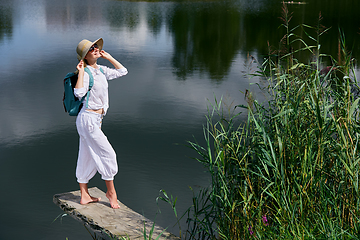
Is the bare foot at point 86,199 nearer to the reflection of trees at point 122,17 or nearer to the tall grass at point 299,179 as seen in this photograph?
the tall grass at point 299,179

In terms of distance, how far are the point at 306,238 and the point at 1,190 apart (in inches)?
148

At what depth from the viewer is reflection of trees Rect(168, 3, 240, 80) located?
485 inches

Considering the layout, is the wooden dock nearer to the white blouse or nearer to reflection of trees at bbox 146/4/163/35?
the white blouse

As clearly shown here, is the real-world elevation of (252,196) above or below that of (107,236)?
above

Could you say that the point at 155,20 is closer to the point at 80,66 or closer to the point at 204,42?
the point at 204,42

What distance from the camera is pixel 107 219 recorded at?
400cm

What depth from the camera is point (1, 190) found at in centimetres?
532

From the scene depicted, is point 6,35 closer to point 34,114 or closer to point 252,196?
point 34,114

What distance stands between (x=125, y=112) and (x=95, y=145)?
163 inches

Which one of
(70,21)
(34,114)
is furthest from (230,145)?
→ (70,21)

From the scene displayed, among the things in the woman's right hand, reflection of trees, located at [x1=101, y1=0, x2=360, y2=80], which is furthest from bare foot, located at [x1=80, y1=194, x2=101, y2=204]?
reflection of trees, located at [x1=101, y1=0, x2=360, y2=80]

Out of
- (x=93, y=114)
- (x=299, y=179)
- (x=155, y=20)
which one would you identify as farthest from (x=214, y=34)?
(x=299, y=179)

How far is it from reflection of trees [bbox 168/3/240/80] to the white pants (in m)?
7.13

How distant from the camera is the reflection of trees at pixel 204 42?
40.4 ft
